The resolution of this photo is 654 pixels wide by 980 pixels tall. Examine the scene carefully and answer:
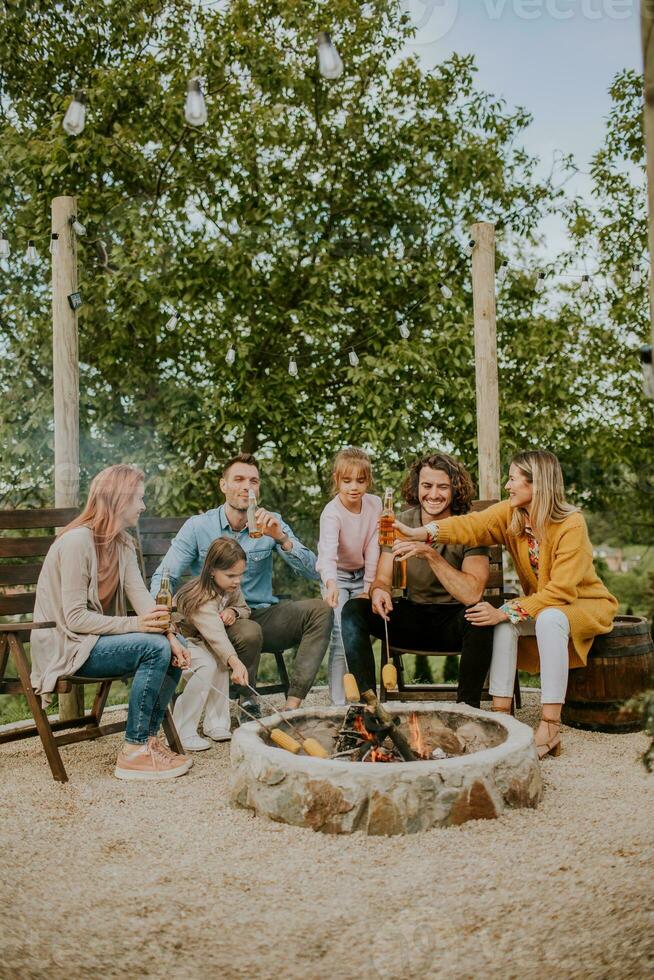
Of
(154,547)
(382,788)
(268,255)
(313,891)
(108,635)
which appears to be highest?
(268,255)

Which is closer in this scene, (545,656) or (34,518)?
(545,656)

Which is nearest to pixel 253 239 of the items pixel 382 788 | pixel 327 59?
pixel 327 59

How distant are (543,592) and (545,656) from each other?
273mm

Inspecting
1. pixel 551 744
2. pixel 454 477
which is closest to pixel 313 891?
pixel 551 744

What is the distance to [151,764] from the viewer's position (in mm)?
3514

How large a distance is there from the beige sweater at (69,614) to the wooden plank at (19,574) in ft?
1.85

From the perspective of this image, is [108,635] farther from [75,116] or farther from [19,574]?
[75,116]

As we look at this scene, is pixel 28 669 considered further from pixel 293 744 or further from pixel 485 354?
pixel 485 354

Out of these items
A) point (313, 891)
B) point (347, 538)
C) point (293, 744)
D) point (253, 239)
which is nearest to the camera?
point (313, 891)

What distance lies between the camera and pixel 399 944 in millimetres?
2057

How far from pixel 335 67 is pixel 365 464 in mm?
1798

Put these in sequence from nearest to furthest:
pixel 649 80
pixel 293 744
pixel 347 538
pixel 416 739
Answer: pixel 649 80 → pixel 293 744 → pixel 416 739 → pixel 347 538

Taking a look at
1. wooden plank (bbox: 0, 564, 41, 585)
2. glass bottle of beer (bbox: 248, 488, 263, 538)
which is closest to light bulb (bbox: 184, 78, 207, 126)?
glass bottle of beer (bbox: 248, 488, 263, 538)

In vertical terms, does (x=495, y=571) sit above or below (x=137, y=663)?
above
